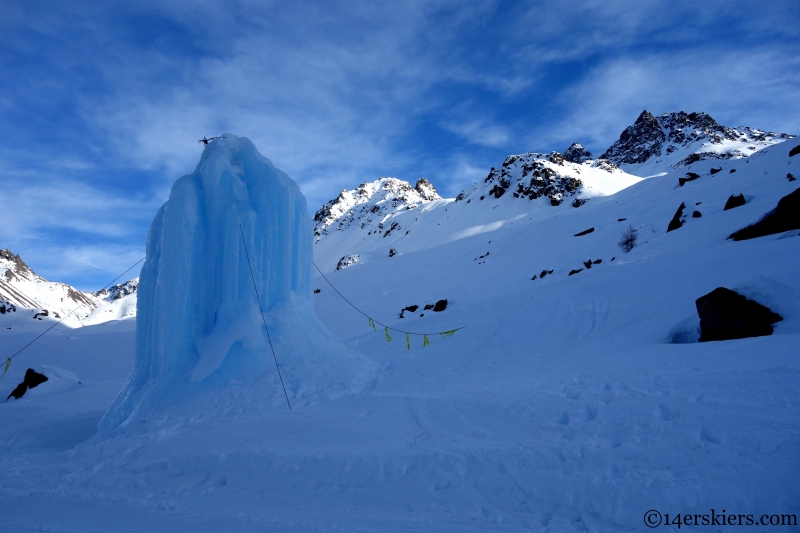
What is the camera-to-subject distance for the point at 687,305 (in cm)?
968

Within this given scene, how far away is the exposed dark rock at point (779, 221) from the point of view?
11.7 meters

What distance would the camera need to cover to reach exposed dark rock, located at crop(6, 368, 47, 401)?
12.3m

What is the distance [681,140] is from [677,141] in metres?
0.80

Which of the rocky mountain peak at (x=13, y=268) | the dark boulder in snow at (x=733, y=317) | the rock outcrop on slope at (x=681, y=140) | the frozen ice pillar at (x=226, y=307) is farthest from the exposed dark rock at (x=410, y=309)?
the rocky mountain peak at (x=13, y=268)

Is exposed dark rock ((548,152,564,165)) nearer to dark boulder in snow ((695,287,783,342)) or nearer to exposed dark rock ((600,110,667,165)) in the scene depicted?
exposed dark rock ((600,110,667,165))

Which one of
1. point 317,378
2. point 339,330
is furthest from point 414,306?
point 317,378

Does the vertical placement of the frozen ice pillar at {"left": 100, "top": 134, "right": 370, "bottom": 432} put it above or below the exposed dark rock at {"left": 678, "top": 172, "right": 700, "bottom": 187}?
below

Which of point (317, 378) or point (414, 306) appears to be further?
point (414, 306)

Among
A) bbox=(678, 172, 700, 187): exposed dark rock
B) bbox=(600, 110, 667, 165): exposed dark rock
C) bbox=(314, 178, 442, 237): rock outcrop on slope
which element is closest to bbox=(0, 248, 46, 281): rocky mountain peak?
bbox=(314, 178, 442, 237): rock outcrop on slope

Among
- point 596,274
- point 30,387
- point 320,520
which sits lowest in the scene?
point 320,520

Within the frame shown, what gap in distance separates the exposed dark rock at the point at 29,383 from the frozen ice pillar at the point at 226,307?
6419 millimetres

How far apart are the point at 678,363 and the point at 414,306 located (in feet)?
46.4

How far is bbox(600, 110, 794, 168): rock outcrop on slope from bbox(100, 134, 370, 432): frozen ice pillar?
296 feet

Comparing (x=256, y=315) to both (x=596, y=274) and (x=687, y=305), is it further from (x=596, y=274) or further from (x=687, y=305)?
(x=596, y=274)
